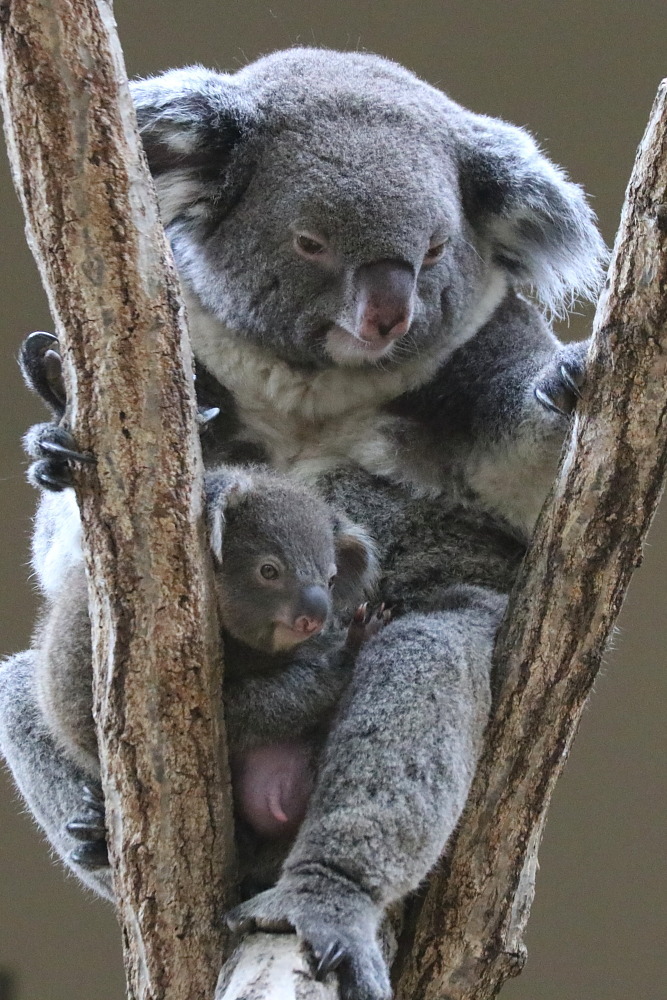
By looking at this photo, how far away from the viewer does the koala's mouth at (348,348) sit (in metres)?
2.66

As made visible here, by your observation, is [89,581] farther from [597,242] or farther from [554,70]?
[554,70]

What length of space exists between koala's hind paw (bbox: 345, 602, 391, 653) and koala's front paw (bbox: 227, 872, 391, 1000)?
0.54 m

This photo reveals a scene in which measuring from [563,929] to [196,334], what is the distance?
3447mm

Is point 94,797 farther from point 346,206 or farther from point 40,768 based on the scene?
point 346,206

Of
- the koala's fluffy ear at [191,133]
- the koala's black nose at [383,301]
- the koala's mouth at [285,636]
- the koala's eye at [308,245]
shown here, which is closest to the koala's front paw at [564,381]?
the koala's black nose at [383,301]

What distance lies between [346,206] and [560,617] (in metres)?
1.03

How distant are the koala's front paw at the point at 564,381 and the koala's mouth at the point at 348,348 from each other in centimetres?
36

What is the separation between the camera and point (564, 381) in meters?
2.33

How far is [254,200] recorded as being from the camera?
9.14ft

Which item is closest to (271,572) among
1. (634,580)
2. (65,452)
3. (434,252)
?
(65,452)

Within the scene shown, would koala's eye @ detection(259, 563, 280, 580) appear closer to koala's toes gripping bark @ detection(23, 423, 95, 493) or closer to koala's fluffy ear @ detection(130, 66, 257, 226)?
koala's toes gripping bark @ detection(23, 423, 95, 493)

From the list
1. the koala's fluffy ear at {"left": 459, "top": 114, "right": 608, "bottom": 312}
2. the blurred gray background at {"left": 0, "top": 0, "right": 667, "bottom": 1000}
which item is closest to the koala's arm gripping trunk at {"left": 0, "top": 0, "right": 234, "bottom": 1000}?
the koala's fluffy ear at {"left": 459, "top": 114, "right": 608, "bottom": 312}

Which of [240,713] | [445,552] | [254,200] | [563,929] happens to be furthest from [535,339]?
[563,929]

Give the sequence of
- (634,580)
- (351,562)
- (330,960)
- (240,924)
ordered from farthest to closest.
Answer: (634,580), (351,562), (240,924), (330,960)
